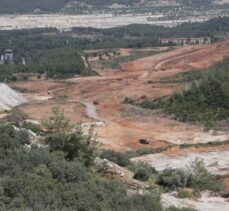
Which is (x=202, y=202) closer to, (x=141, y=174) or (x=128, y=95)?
(x=141, y=174)

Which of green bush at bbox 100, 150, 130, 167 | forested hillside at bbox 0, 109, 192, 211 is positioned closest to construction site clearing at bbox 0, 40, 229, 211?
green bush at bbox 100, 150, 130, 167

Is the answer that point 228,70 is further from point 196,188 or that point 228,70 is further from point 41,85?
point 196,188

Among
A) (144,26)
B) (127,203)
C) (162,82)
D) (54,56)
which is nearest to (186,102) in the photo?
(162,82)

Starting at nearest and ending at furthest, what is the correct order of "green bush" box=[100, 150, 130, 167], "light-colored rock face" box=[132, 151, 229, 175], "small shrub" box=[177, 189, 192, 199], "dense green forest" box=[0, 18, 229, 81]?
"small shrub" box=[177, 189, 192, 199] → "green bush" box=[100, 150, 130, 167] → "light-colored rock face" box=[132, 151, 229, 175] → "dense green forest" box=[0, 18, 229, 81]

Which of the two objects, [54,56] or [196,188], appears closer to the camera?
[196,188]

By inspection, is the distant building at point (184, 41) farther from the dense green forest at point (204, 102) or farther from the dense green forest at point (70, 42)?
the dense green forest at point (204, 102)

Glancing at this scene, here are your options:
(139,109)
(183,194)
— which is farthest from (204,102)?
(183,194)

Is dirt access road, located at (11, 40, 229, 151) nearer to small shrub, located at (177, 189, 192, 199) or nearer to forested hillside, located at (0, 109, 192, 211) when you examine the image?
small shrub, located at (177, 189, 192, 199)
